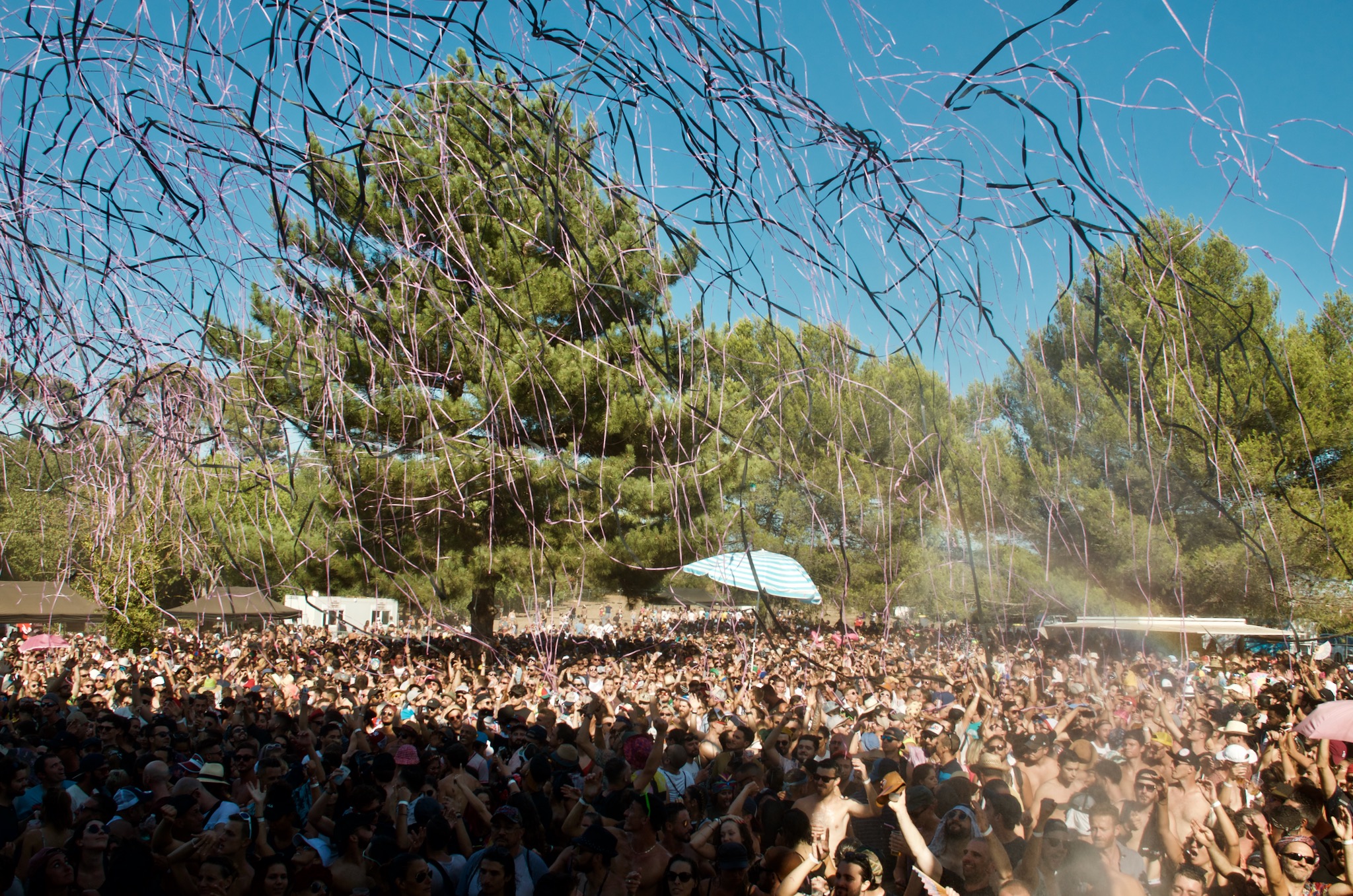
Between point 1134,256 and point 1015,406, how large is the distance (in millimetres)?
11636

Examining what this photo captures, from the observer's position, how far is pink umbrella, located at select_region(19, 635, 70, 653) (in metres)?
18.9

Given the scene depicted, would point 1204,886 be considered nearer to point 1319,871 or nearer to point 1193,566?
point 1319,871

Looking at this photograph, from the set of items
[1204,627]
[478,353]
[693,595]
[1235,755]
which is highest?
[478,353]

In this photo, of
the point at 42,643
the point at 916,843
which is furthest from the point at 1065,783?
the point at 42,643

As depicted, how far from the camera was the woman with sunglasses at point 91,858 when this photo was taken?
361 centimetres

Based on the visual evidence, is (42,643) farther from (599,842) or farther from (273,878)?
(599,842)

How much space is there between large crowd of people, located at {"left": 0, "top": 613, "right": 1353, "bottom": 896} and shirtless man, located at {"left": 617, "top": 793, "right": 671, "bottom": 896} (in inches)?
0.5

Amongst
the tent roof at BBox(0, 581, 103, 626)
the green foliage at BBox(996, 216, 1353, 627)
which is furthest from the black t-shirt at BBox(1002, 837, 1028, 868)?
the tent roof at BBox(0, 581, 103, 626)

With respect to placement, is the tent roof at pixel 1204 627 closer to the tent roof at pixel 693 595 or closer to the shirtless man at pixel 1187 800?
the tent roof at pixel 693 595

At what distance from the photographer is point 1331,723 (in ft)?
22.6

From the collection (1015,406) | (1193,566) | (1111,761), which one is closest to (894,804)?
(1111,761)

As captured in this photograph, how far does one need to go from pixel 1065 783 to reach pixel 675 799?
83.5 inches

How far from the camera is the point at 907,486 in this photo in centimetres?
1562

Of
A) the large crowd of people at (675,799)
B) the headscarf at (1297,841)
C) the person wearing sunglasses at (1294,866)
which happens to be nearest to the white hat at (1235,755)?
the large crowd of people at (675,799)
